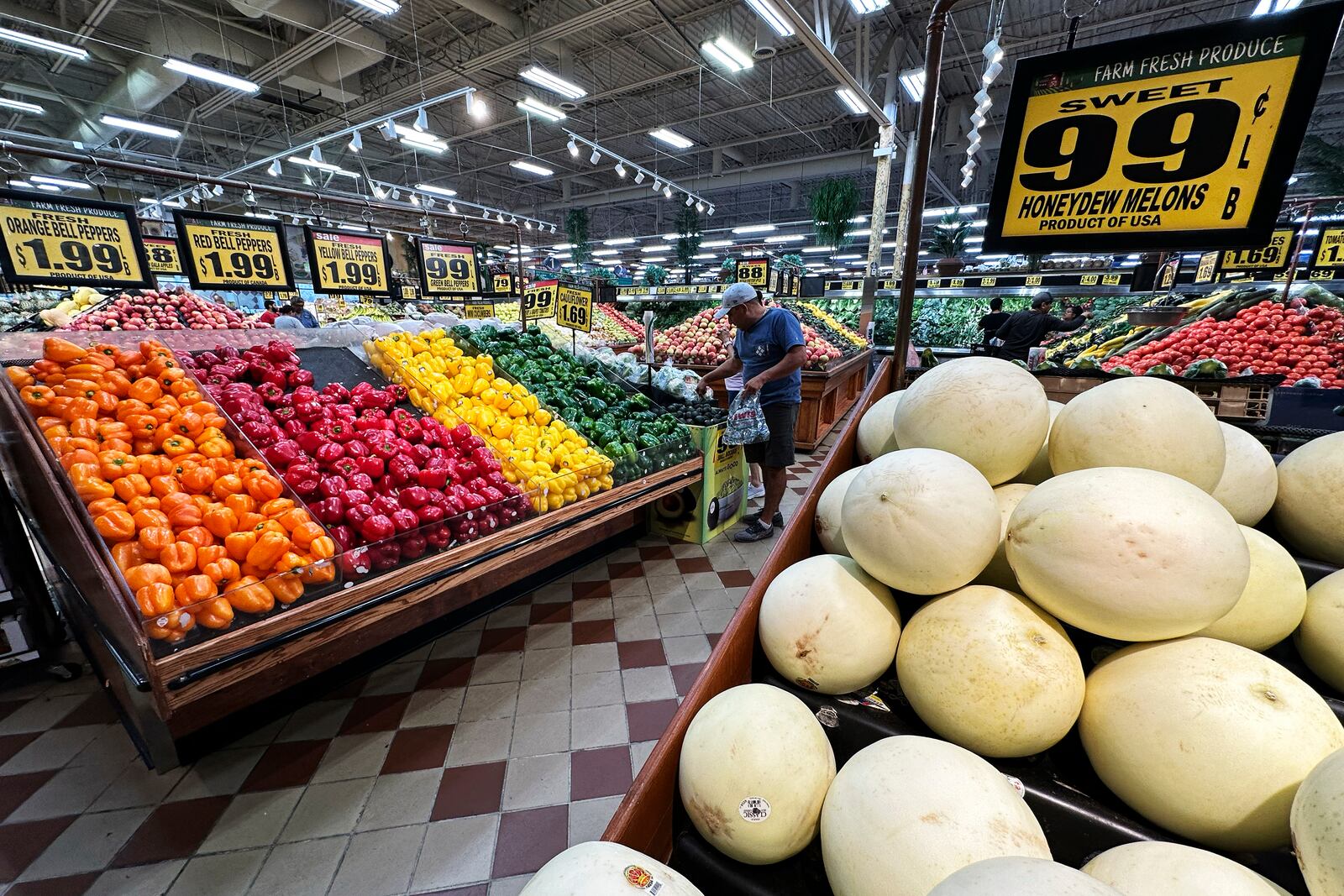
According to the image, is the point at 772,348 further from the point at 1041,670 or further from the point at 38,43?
the point at 38,43

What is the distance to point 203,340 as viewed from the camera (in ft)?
9.45

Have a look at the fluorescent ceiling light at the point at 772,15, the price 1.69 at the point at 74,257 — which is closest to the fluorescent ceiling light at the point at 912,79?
the fluorescent ceiling light at the point at 772,15

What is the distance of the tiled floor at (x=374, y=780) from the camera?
1.56m

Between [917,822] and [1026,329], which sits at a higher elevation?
[1026,329]

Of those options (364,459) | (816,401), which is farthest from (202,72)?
(816,401)

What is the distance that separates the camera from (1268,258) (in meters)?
6.41

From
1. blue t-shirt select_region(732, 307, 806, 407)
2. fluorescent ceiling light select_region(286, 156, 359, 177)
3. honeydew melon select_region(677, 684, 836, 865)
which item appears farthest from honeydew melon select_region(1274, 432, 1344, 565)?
fluorescent ceiling light select_region(286, 156, 359, 177)

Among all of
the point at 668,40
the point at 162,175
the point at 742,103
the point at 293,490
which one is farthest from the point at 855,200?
the point at 293,490

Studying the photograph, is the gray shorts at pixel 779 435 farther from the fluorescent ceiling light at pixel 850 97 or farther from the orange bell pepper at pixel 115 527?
the fluorescent ceiling light at pixel 850 97

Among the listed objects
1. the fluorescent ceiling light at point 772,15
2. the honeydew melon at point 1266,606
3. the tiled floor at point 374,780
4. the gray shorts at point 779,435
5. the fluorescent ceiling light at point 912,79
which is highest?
the fluorescent ceiling light at point 912,79

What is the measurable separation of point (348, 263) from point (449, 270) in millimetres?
1221

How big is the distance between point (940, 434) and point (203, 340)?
371 centimetres

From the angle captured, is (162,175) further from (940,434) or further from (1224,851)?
(1224,851)

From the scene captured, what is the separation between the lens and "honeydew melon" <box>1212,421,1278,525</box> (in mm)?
957
